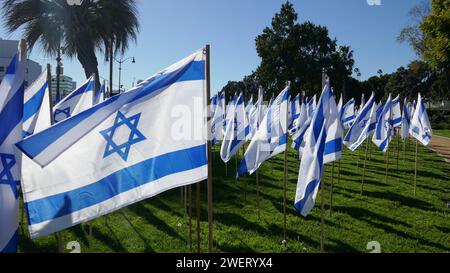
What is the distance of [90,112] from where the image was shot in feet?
13.0

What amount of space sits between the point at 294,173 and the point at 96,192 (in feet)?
34.4

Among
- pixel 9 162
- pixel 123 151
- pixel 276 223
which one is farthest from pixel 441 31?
pixel 9 162

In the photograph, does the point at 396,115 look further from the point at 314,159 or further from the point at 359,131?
the point at 314,159

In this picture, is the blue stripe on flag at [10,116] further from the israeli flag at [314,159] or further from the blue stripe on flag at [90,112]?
the israeli flag at [314,159]

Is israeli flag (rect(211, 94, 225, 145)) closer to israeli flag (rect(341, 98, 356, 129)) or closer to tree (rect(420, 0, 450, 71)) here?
israeli flag (rect(341, 98, 356, 129))

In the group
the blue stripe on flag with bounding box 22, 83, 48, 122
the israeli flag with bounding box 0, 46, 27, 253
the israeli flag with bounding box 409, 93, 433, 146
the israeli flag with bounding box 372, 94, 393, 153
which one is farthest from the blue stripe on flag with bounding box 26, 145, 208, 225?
the israeli flag with bounding box 409, 93, 433, 146

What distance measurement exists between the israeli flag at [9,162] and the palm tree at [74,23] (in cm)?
1448

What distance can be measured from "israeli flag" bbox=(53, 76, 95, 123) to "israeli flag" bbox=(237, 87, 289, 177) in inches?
133

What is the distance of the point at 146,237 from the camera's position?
7.18 metres

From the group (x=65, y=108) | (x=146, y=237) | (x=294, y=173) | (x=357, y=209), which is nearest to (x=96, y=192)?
(x=146, y=237)

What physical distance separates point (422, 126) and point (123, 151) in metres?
10.3

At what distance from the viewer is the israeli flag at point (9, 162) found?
3.82 metres

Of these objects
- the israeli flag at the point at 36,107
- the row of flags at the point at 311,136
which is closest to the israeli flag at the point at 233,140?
the row of flags at the point at 311,136
